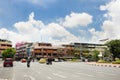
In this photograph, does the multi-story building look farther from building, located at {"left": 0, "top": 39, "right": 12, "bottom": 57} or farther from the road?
the road

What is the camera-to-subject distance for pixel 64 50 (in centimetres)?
18238

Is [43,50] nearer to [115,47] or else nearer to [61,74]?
[115,47]

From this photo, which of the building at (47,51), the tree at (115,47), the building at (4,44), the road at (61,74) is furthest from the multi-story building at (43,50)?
the road at (61,74)

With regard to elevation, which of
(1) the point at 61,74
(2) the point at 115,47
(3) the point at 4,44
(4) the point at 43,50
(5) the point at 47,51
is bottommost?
(1) the point at 61,74

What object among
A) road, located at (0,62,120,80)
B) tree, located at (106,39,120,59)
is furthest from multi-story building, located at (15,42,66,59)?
road, located at (0,62,120,80)

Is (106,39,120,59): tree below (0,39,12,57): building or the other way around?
below

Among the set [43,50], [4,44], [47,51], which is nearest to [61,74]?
[43,50]

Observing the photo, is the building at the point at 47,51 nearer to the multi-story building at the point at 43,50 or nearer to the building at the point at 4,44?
the multi-story building at the point at 43,50

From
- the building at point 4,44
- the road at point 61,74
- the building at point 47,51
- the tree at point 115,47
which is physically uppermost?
the building at point 4,44

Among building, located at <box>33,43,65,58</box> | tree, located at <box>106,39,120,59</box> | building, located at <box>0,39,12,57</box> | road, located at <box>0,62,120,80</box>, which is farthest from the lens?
building, located at <box>0,39,12,57</box>

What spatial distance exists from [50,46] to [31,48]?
1196 cm

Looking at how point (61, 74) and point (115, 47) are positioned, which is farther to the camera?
point (115, 47)

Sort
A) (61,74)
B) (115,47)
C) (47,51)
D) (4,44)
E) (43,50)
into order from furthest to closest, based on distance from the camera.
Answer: (4,44) → (47,51) → (43,50) → (115,47) → (61,74)

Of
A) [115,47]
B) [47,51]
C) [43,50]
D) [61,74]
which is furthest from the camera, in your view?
[47,51]
